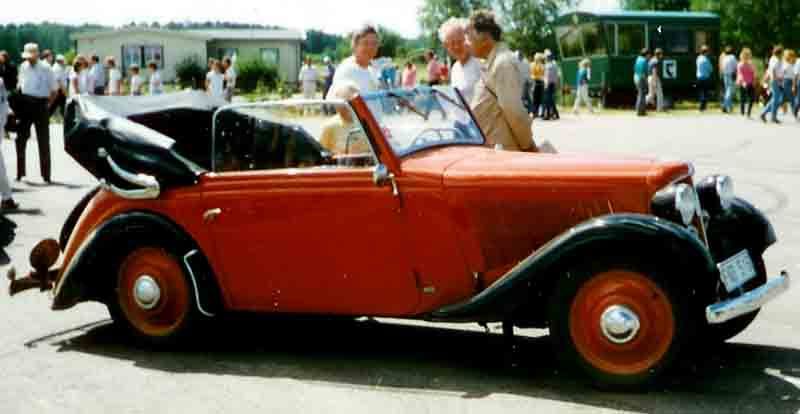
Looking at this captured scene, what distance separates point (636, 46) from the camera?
35.2m

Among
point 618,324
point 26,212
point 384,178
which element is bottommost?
point 26,212

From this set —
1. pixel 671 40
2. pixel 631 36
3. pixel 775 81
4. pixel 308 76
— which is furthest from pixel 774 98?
pixel 308 76

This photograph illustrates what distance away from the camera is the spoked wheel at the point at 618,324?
476cm

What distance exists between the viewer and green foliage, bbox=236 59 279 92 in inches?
2331

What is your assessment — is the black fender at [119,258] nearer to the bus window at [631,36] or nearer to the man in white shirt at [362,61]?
the man in white shirt at [362,61]

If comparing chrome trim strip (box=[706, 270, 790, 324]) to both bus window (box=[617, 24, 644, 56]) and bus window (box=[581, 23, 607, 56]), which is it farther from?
bus window (box=[617, 24, 644, 56])

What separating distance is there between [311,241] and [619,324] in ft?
5.30

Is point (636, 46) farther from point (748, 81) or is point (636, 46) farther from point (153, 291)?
point (153, 291)

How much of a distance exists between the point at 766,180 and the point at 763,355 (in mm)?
8506

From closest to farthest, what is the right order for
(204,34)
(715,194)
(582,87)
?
(715,194)
(582,87)
(204,34)

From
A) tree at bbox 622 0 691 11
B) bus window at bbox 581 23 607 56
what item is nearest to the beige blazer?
bus window at bbox 581 23 607 56

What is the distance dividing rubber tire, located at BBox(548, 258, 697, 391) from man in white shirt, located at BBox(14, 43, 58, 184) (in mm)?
11473

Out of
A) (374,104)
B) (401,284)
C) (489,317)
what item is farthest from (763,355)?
(374,104)

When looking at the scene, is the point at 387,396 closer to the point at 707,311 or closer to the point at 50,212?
the point at 707,311
